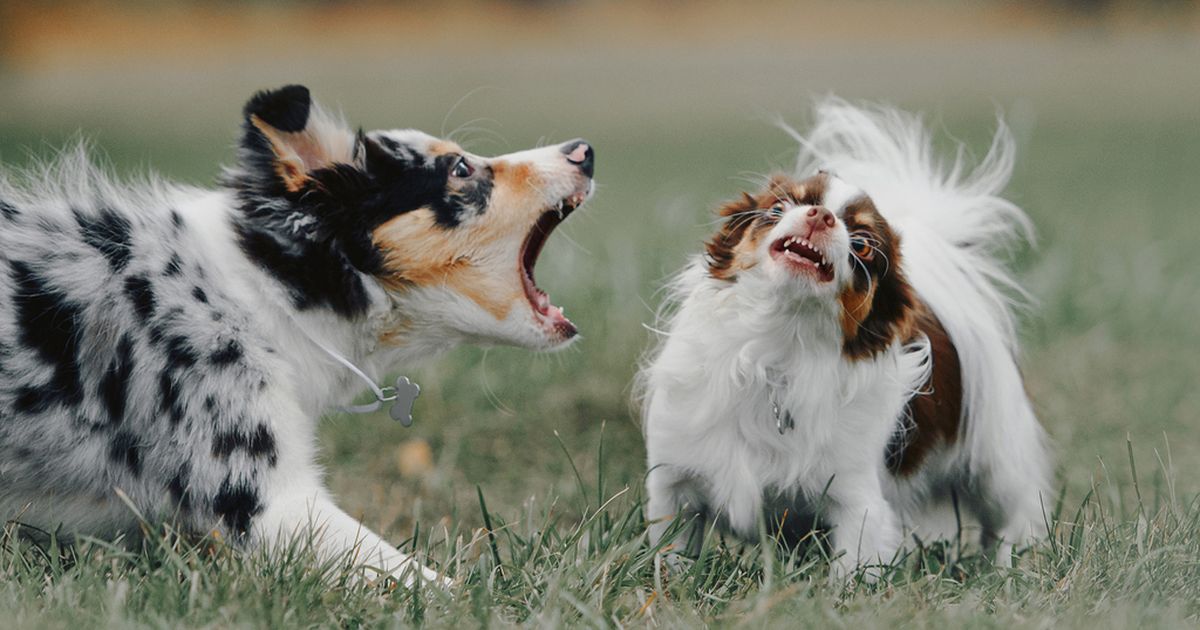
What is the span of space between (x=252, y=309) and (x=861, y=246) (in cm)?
138

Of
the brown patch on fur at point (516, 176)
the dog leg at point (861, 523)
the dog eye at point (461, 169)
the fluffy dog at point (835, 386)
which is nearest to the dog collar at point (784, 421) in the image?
the fluffy dog at point (835, 386)

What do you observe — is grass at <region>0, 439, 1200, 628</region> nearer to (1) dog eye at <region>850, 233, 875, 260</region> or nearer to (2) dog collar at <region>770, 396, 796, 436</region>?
(2) dog collar at <region>770, 396, 796, 436</region>

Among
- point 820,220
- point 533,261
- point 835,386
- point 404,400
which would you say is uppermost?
point 820,220

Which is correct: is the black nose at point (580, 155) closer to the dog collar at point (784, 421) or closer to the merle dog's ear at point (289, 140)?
the merle dog's ear at point (289, 140)

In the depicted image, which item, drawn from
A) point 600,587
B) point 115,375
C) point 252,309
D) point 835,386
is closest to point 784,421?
point 835,386

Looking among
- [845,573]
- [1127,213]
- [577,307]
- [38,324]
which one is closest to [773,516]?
[845,573]

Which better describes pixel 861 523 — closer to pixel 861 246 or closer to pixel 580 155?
pixel 861 246

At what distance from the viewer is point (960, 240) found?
12.7 feet

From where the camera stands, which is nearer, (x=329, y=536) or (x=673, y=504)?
(x=329, y=536)

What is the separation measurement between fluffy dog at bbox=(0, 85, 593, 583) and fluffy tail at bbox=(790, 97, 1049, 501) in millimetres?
1047

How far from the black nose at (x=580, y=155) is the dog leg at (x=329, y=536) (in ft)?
3.24

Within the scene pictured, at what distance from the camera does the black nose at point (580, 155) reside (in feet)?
10.3

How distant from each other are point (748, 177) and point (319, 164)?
1.21 metres

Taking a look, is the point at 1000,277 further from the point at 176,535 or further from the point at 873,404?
the point at 176,535
